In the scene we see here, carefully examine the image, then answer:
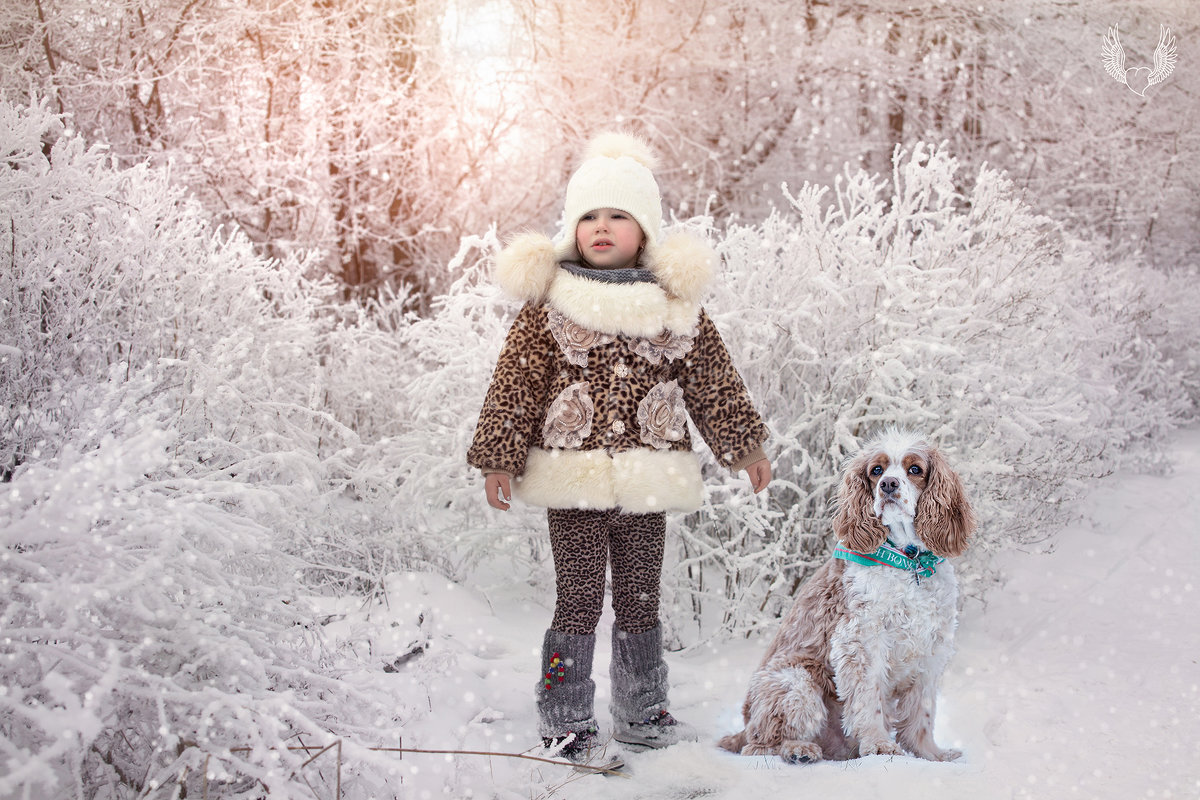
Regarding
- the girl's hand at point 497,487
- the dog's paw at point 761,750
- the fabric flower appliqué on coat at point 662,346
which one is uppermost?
the fabric flower appliqué on coat at point 662,346

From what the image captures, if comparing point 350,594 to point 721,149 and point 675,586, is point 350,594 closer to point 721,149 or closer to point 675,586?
point 675,586

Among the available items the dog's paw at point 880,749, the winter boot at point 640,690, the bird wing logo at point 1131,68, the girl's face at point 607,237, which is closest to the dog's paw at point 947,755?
the dog's paw at point 880,749

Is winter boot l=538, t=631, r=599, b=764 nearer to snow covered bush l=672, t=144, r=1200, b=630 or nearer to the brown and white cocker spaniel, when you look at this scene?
the brown and white cocker spaniel

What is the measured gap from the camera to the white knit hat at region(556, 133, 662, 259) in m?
2.64

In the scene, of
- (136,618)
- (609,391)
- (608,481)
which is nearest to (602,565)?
(608,481)

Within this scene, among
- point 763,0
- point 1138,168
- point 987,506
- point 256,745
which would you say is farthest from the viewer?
point 1138,168

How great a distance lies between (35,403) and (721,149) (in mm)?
7846

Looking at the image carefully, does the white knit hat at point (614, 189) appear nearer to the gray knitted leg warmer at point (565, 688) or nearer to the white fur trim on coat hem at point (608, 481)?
the white fur trim on coat hem at point (608, 481)

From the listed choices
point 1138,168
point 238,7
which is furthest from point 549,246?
point 1138,168

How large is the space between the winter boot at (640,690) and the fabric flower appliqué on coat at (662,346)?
88 cm

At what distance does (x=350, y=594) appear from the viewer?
399 cm

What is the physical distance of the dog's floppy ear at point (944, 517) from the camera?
7.73 feet

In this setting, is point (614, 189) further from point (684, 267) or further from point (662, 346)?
point (662, 346)

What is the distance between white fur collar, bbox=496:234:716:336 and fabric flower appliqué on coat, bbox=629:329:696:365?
0.10ft
